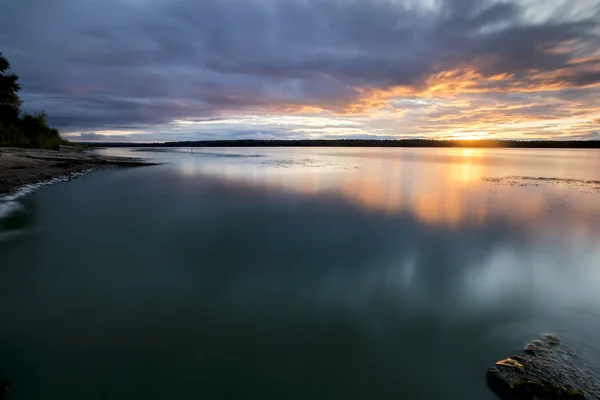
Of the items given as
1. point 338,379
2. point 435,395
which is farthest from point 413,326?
point 338,379

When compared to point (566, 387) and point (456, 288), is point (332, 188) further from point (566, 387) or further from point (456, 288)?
point (566, 387)

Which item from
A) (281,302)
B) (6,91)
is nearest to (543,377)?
(281,302)

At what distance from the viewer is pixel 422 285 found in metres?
7.25

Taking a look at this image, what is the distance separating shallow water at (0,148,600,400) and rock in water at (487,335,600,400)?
238mm

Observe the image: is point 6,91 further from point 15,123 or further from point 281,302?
point 281,302

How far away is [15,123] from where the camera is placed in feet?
79.6

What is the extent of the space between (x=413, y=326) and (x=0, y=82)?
26863mm

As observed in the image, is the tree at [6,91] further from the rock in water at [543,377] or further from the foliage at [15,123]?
the rock in water at [543,377]

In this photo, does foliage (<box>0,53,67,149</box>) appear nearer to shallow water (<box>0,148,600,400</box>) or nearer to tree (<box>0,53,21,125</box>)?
tree (<box>0,53,21,125</box>)

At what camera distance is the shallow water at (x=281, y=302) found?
167 inches

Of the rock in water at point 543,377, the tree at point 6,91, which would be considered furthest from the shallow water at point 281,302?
the tree at point 6,91

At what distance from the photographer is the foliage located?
1969 centimetres

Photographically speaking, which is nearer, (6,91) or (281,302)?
(281,302)

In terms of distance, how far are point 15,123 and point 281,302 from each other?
29.7 m
